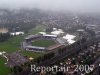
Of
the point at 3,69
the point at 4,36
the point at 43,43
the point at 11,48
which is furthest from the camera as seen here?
the point at 4,36

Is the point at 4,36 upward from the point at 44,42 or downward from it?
upward

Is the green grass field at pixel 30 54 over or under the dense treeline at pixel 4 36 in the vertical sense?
under

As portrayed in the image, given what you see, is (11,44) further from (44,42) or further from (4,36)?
(44,42)

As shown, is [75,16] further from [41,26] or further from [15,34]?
[15,34]

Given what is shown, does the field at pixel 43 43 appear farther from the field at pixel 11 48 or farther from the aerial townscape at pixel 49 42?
the field at pixel 11 48

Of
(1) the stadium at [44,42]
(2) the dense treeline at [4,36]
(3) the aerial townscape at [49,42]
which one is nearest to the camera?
(3) the aerial townscape at [49,42]

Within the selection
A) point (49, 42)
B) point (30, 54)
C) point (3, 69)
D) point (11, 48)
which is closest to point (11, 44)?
point (11, 48)

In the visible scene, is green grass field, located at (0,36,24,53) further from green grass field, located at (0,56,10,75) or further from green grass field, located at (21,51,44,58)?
green grass field, located at (0,56,10,75)

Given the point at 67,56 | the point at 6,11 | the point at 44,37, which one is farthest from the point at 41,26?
the point at 67,56

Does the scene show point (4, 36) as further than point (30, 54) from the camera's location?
Yes

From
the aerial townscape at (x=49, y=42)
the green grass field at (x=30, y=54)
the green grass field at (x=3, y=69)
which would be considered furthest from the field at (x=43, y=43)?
the green grass field at (x=3, y=69)
